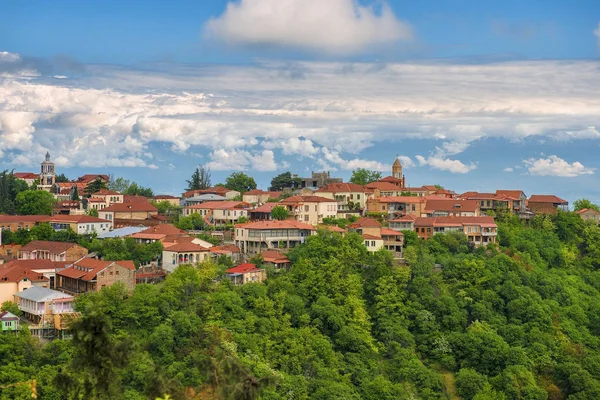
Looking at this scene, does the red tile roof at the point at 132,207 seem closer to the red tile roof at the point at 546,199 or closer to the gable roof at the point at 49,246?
the gable roof at the point at 49,246

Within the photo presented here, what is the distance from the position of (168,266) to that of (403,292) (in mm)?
13915

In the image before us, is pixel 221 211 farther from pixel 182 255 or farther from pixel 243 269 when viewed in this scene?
pixel 243 269

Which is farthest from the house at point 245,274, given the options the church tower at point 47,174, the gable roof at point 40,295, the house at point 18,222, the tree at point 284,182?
the church tower at point 47,174

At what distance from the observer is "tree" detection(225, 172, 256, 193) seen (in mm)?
74250

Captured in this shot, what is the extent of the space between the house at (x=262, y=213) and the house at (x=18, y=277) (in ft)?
54.3

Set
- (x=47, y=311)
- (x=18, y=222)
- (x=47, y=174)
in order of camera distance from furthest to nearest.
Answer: (x=47, y=174), (x=18, y=222), (x=47, y=311)

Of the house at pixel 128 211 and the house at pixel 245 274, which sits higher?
the house at pixel 128 211

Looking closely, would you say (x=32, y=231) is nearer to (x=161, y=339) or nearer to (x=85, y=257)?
(x=85, y=257)

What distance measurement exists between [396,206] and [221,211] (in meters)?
13.5

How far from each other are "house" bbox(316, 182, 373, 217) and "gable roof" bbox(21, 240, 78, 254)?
70.8ft

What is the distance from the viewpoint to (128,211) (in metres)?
58.6

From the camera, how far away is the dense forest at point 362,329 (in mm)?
36188

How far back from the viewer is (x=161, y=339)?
3725 centimetres

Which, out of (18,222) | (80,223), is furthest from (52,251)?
(18,222)
